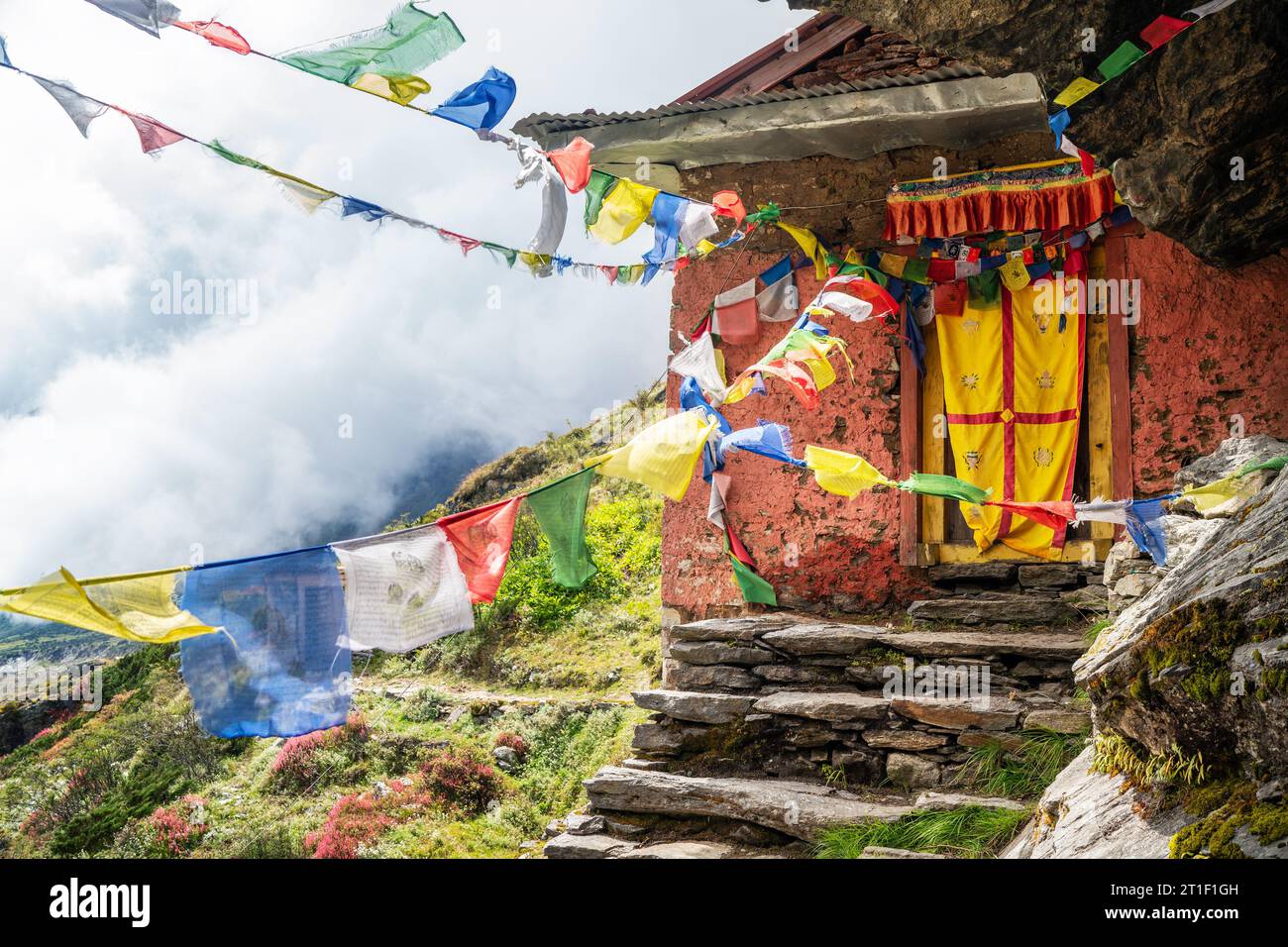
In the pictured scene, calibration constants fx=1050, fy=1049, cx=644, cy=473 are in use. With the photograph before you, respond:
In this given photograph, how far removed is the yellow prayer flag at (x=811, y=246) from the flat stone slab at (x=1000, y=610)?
2.97 m

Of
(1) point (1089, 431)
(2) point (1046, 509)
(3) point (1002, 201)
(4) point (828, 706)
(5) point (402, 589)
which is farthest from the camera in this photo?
(3) point (1002, 201)

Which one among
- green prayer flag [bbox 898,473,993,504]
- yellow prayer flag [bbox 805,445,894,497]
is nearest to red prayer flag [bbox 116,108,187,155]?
yellow prayer flag [bbox 805,445,894,497]

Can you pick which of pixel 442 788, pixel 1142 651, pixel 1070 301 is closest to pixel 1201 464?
pixel 1070 301

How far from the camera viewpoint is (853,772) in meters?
6.79

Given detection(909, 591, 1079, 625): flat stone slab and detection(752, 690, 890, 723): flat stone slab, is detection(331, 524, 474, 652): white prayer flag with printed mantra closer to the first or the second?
detection(752, 690, 890, 723): flat stone slab

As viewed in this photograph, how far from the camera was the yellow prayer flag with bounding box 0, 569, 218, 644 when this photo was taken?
434 cm

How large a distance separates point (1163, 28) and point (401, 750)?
9.48 metres

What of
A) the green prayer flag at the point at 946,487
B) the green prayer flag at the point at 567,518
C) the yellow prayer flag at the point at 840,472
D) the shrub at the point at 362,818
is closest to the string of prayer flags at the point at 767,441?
the yellow prayer flag at the point at 840,472

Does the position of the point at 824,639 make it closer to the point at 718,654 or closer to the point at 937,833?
the point at 718,654

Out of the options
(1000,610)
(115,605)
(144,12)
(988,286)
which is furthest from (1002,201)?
(115,605)

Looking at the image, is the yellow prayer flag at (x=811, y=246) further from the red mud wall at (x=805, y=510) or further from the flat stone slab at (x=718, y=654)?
the flat stone slab at (x=718, y=654)

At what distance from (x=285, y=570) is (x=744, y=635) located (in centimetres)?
388

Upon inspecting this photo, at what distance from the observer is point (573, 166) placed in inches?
286
